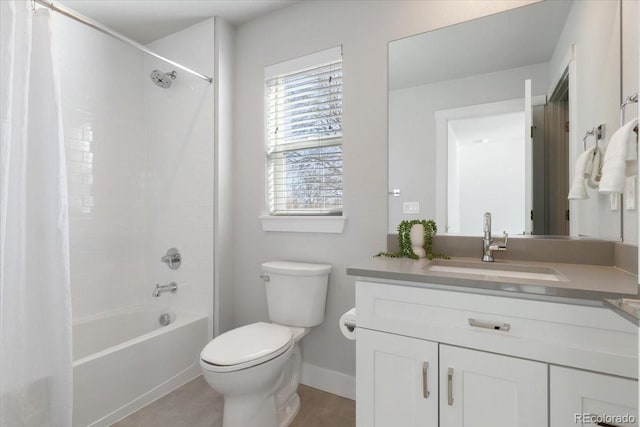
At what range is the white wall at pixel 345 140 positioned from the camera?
1.79 meters

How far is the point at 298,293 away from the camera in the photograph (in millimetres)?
1857

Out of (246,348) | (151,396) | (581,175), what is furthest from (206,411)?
(581,175)

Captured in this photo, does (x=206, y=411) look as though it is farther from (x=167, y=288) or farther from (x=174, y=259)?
(x=174, y=259)

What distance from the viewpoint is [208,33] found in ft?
7.42

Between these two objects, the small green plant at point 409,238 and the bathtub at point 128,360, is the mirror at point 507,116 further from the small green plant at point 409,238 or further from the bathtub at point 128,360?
the bathtub at point 128,360

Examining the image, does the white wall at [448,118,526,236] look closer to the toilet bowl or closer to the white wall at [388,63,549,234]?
the white wall at [388,63,549,234]

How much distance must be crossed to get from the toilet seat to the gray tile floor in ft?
1.58

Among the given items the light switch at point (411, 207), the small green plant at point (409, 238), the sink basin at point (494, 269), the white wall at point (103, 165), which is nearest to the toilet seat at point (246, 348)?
the small green plant at point (409, 238)

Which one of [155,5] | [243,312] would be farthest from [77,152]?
[243,312]

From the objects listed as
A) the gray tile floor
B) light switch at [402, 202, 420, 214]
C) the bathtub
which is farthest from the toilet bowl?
light switch at [402, 202, 420, 214]

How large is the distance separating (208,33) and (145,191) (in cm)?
130

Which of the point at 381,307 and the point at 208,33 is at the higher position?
the point at 208,33

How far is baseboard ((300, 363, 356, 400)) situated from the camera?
1.90 metres

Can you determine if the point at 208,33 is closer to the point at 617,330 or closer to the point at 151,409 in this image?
the point at 151,409
